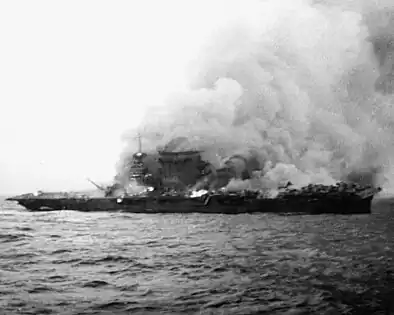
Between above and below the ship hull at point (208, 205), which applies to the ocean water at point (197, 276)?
below

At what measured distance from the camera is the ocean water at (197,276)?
8.12 meters

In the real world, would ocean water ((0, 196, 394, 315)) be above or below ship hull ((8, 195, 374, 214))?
below

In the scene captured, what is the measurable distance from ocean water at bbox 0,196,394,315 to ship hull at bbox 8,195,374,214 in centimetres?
1559

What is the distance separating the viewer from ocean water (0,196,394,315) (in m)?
8.12

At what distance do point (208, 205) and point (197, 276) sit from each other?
2502 cm

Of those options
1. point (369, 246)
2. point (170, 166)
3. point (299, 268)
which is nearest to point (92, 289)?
point (299, 268)

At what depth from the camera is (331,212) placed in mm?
32438

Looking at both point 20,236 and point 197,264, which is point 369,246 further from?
point 20,236

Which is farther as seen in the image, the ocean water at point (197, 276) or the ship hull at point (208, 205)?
the ship hull at point (208, 205)

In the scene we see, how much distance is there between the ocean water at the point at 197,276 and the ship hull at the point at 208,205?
15.6 m

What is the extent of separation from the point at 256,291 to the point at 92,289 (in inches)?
135

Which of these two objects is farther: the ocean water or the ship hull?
the ship hull

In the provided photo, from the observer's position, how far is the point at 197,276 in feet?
34.0

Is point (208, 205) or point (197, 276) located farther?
point (208, 205)
